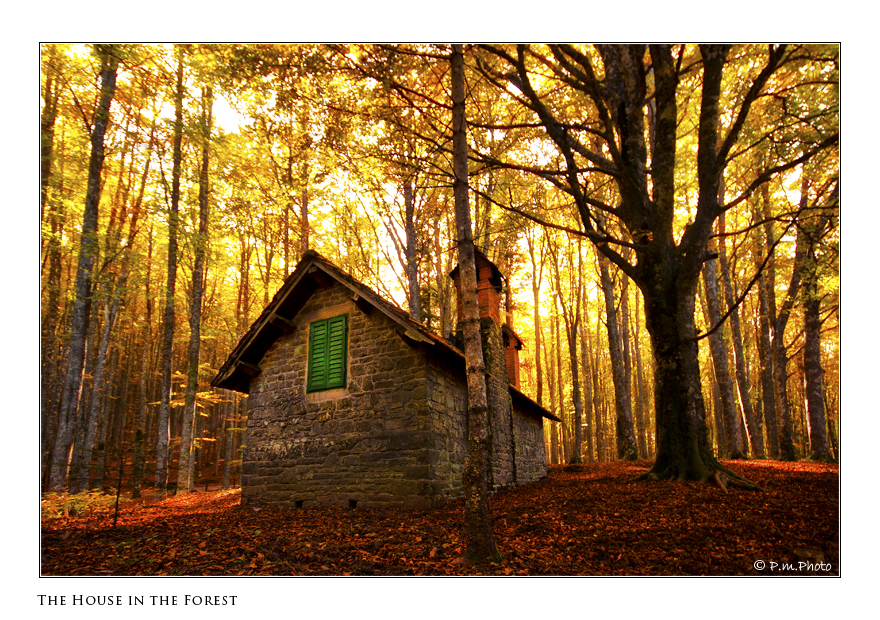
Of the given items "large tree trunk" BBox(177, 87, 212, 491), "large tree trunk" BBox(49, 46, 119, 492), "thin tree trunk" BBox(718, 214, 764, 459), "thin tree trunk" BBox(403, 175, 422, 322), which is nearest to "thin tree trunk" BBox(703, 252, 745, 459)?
"thin tree trunk" BBox(718, 214, 764, 459)

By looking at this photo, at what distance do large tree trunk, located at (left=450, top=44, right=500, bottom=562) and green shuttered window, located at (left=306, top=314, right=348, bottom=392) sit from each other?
484cm

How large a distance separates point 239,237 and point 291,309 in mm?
11857

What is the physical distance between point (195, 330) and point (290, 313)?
6.06 m

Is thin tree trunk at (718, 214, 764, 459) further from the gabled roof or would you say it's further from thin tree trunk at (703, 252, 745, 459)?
the gabled roof

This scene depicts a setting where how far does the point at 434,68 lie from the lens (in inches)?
273

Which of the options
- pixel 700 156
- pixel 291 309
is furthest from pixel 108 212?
pixel 700 156

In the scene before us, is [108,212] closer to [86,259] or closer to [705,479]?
[86,259]

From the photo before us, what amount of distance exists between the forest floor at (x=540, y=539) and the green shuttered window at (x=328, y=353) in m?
2.81

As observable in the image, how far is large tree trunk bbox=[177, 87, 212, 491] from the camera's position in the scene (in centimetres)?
1300

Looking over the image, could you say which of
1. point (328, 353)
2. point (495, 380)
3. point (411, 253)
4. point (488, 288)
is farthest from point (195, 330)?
point (495, 380)

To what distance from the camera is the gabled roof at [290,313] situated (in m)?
8.51

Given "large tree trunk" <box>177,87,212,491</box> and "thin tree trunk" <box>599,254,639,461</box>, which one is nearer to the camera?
"large tree trunk" <box>177,87,212,491</box>

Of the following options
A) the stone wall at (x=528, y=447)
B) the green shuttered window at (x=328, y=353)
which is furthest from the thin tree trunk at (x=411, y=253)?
the green shuttered window at (x=328, y=353)

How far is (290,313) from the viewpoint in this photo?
33.1 feet
